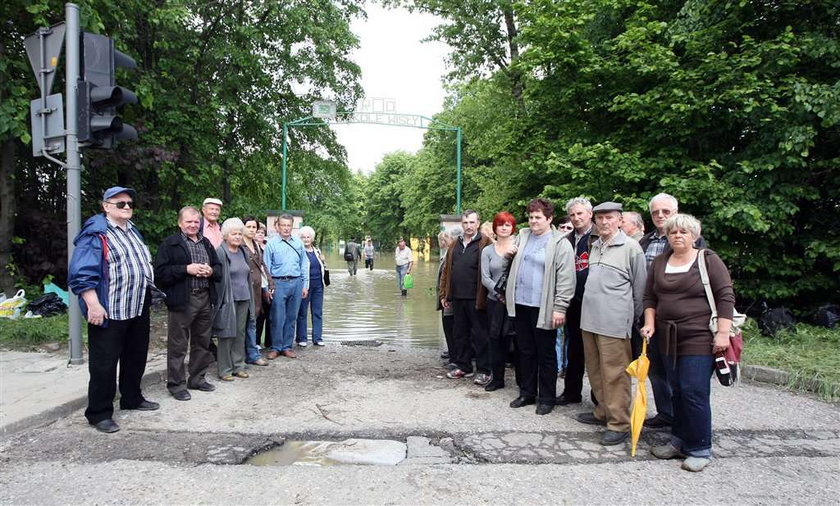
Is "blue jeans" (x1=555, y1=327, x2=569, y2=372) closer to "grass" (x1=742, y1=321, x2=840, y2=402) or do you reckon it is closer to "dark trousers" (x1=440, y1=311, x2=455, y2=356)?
"dark trousers" (x1=440, y1=311, x2=455, y2=356)

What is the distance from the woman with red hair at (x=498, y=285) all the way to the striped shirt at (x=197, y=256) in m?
2.93

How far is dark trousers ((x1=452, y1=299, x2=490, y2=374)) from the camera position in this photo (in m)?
5.93

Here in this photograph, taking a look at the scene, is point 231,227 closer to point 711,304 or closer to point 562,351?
point 562,351

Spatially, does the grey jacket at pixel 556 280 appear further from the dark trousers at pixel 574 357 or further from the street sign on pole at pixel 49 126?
the street sign on pole at pixel 49 126

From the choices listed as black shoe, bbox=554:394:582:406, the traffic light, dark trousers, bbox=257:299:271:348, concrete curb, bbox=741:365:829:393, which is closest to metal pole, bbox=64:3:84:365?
the traffic light

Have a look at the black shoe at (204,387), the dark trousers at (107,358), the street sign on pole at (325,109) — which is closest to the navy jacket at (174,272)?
the dark trousers at (107,358)

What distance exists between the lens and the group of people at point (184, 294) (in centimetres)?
431

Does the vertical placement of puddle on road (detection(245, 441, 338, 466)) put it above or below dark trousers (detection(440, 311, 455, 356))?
below

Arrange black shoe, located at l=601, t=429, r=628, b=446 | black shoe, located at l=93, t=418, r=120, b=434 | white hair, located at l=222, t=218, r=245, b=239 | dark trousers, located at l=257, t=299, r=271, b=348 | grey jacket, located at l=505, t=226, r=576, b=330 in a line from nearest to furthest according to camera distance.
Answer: black shoe, located at l=601, t=429, r=628, b=446 → black shoe, located at l=93, t=418, r=120, b=434 → grey jacket, located at l=505, t=226, r=576, b=330 → white hair, located at l=222, t=218, r=245, b=239 → dark trousers, located at l=257, t=299, r=271, b=348

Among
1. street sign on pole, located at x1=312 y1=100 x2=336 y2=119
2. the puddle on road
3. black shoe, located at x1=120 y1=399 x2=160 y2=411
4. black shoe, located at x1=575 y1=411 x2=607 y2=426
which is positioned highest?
street sign on pole, located at x1=312 y1=100 x2=336 y2=119

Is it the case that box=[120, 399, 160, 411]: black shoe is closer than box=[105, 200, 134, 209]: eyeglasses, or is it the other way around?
box=[105, 200, 134, 209]: eyeglasses

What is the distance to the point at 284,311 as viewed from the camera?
7.18 meters

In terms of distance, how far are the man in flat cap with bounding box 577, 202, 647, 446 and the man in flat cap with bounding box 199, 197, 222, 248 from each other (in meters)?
4.12

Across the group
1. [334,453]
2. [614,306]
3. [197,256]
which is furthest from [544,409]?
[197,256]
